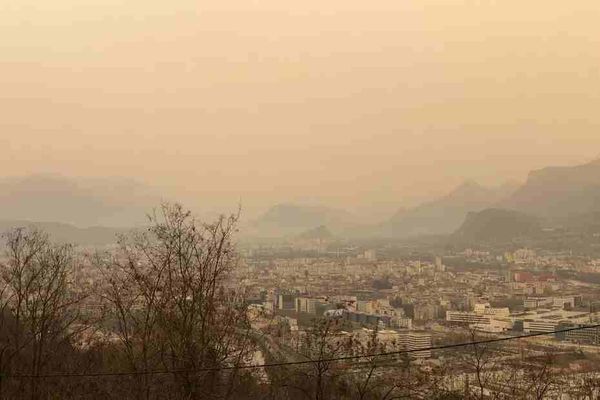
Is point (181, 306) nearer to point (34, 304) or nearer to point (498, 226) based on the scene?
point (34, 304)

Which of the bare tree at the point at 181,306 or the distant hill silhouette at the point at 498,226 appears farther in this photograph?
the distant hill silhouette at the point at 498,226

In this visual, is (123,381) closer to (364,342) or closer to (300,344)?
(300,344)

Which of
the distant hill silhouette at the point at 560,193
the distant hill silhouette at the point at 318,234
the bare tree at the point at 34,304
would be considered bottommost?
the bare tree at the point at 34,304

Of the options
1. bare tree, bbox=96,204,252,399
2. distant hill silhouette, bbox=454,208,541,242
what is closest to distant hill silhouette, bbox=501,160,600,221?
distant hill silhouette, bbox=454,208,541,242

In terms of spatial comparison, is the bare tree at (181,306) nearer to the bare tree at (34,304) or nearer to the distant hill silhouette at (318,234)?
the bare tree at (34,304)

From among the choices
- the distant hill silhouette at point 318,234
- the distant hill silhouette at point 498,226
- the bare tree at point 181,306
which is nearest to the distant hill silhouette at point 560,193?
the distant hill silhouette at point 498,226

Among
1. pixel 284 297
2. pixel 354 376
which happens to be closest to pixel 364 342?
pixel 354 376

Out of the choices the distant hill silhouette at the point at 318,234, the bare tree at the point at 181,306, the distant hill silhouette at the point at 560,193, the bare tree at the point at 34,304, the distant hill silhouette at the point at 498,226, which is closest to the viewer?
the bare tree at the point at 181,306

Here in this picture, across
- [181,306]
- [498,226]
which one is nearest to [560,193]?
[498,226]
